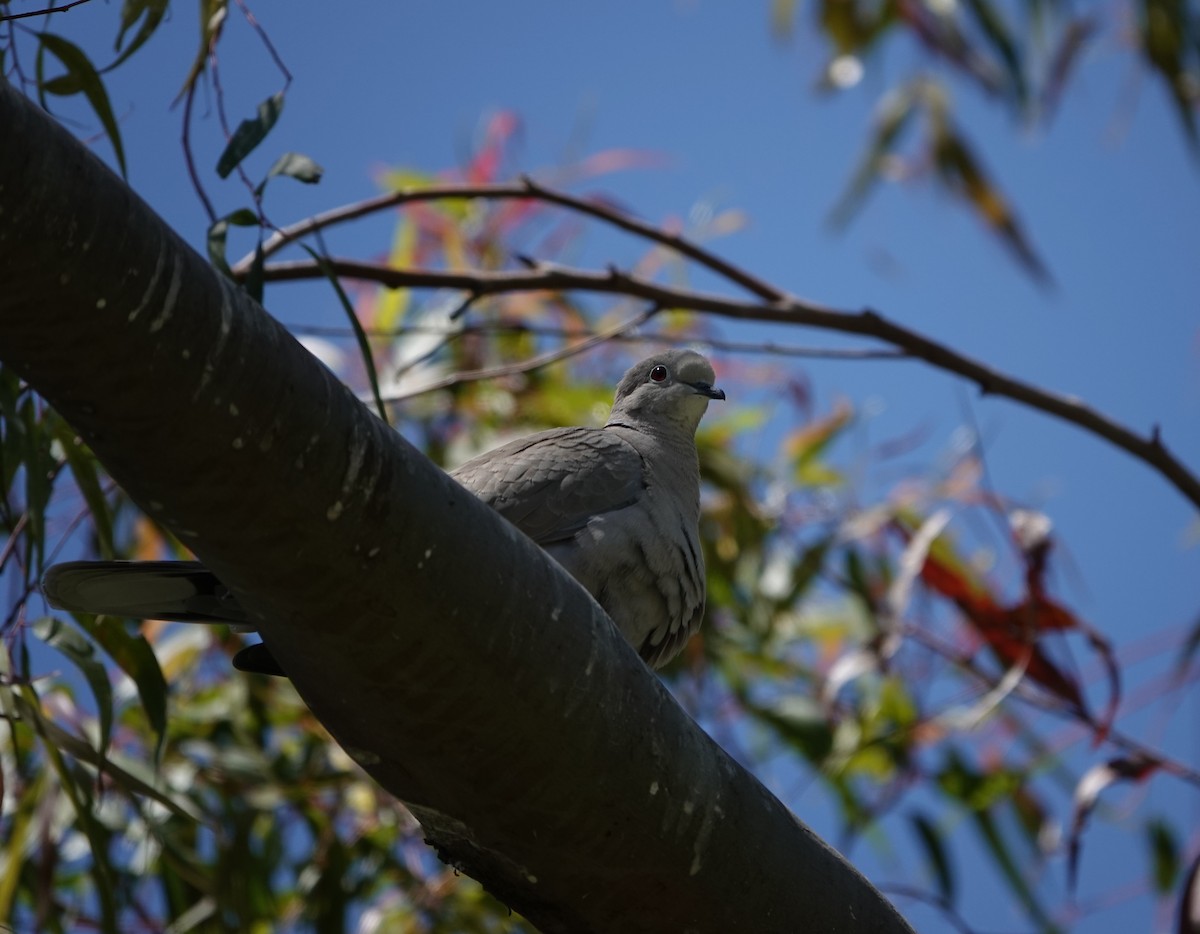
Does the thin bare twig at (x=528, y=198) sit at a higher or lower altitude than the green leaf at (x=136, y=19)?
higher

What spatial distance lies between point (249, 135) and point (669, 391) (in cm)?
134

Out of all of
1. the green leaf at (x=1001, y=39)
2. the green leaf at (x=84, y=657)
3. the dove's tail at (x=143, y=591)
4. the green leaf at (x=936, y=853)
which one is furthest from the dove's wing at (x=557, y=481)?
the green leaf at (x=1001, y=39)

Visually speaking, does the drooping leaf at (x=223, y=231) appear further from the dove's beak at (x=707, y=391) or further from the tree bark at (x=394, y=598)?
the dove's beak at (x=707, y=391)

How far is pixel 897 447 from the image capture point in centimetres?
431

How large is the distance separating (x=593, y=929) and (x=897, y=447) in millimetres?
2799

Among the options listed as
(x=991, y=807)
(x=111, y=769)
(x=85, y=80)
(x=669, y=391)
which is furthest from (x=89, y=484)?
(x=991, y=807)

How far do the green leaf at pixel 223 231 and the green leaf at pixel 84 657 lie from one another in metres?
0.62

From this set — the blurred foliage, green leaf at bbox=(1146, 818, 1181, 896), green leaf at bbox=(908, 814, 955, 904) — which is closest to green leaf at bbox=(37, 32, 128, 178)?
the blurred foliage

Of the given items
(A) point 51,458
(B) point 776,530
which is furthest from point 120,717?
(B) point 776,530

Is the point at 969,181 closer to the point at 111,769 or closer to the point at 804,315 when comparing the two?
the point at 804,315

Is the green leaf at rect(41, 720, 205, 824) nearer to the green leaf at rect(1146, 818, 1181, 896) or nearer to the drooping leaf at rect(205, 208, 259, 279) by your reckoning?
the drooping leaf at rect(205, 208, 259, 279)

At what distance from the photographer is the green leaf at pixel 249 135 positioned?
205cm

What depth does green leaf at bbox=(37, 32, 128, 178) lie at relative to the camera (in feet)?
7.07

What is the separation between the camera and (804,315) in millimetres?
3117
